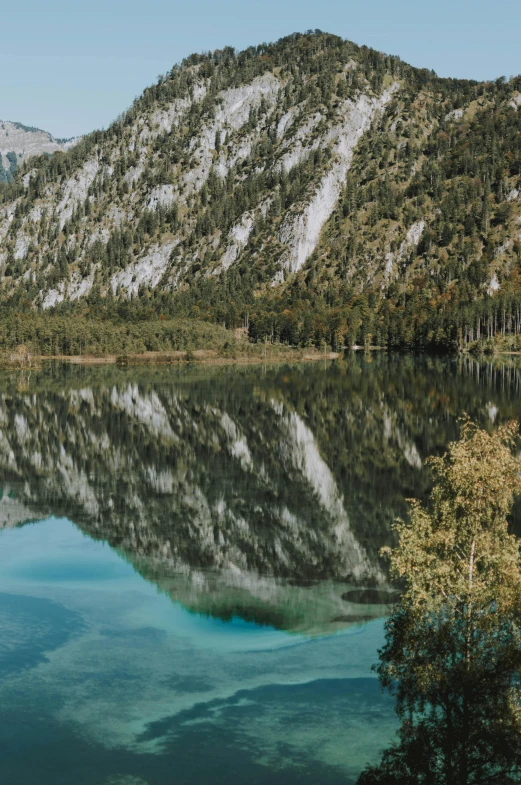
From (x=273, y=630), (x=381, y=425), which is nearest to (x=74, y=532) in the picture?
(x=273, y=630)

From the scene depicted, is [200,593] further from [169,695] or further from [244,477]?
[244,477]

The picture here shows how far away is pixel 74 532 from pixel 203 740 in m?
24.1

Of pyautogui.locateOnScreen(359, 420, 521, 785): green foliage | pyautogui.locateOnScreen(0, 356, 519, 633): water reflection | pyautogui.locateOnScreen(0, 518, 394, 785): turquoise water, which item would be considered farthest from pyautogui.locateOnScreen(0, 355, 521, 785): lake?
pyautogui.locateOnScreen(359, 420, 521, 785): green foliage

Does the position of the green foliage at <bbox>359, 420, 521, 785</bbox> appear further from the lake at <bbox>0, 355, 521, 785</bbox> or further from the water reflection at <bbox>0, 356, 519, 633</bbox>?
the water reflection at <bbox>0, 356, 519, 633</bbox>

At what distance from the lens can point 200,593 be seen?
32719 mm

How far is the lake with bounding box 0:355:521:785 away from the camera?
2073 centimetres

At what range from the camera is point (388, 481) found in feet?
172

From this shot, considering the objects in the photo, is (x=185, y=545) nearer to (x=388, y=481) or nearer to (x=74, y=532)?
(x=74, y=532)

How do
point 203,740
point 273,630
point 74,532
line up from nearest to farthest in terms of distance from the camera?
1. point 203,740
2. point 273,630
3. point 74,532

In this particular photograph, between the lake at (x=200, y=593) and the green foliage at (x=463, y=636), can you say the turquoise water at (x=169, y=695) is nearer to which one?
the lake at (x=200, y=593)

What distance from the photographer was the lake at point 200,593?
816 inches

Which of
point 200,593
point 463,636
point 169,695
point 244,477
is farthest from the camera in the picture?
point 244,477

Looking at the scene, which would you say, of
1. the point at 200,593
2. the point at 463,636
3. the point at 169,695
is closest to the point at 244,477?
the point at 200,593

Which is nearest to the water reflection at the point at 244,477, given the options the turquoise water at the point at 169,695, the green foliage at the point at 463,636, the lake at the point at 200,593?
the lake at the point at 200,593
